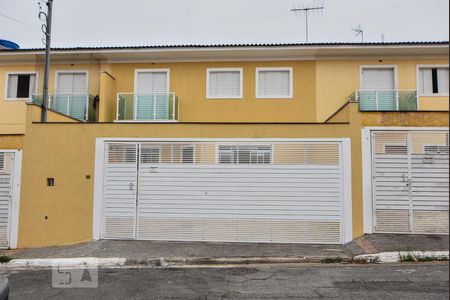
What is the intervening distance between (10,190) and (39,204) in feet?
3.09

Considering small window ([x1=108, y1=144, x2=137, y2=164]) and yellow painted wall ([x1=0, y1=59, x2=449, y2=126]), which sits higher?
yellow painted wall ([x1=0, y1=59, x2=449, y2=126])

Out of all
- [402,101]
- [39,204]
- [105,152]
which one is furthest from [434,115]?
[39,204]

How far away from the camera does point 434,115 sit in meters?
11.5

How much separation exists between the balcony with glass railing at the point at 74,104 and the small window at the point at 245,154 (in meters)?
7.37

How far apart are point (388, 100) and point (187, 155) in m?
8.43

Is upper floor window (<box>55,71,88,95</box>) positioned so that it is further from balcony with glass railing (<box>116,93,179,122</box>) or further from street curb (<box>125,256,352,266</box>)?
street curb (<box>125,256,352,266</box>)

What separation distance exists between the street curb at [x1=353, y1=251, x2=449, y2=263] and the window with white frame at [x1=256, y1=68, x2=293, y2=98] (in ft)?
28.3

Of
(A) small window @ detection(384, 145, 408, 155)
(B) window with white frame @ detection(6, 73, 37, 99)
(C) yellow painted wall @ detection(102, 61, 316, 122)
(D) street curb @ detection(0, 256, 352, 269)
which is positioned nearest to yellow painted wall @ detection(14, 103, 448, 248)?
(A) small window @ detection(384, 145, 408, 155)

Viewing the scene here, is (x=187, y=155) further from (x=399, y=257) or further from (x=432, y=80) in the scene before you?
(x=432, y=80)

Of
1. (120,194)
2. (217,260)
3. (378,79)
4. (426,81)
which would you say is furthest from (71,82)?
(426,81)

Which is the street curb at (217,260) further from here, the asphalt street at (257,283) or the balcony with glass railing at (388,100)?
the balcony with glass railing at (388,100)

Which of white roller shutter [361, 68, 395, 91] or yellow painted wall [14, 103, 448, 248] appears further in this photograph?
white roller shutter [361, 68, 395, 91]

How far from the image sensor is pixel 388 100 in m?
15.8

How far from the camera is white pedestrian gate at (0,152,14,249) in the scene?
39.1 ft
